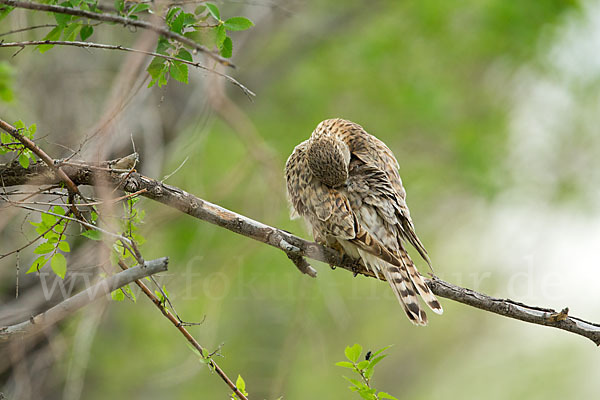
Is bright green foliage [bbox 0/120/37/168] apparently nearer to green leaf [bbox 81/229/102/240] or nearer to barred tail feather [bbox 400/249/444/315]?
green leaf [bbox 81/229/102/240]

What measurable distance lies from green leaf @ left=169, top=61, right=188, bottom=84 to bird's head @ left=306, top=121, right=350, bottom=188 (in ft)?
4.81

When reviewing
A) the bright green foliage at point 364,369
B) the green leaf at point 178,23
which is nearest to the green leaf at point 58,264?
the green leaf at point 178,23

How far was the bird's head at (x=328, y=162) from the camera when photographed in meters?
4.09

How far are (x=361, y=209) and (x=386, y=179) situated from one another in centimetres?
30

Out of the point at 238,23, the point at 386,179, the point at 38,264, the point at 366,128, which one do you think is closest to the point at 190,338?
the point at 38,264

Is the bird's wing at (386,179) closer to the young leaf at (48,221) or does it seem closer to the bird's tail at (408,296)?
the bird's tail at (408,296)

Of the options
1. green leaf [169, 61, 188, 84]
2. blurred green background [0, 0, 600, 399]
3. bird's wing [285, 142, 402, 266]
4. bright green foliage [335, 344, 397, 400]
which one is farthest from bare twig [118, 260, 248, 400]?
blurred green background [0, 0, 600, 399]

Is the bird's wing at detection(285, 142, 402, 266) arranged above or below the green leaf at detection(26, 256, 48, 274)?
above

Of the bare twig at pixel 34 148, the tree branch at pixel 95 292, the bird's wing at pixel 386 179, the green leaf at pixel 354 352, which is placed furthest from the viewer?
the bird's wing at pixel 386 179

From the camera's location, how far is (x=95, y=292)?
7.74 ft

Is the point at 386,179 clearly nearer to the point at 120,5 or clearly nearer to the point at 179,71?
the point at 179,71

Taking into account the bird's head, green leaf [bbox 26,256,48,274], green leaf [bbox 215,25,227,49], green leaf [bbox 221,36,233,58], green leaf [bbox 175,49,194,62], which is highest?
the bird's head

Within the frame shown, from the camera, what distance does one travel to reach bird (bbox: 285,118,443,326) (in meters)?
3.78

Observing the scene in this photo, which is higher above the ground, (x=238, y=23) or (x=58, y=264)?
(x=238, y=23)
